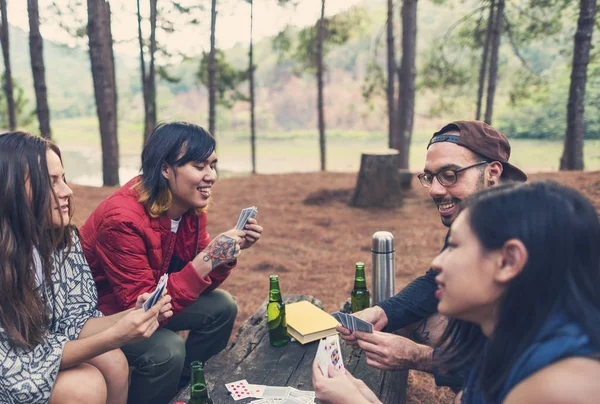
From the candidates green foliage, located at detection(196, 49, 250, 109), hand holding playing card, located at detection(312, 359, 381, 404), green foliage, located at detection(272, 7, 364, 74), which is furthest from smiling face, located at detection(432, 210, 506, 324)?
green foliage, located at detection(196, 49, 250, 109)

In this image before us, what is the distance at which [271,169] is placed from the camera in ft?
78.4

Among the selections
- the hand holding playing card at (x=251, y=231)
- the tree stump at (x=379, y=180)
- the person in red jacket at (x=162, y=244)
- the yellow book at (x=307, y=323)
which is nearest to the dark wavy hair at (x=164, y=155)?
the person in red jacket at (x=162, y=244)

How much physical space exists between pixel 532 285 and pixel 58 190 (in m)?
2.04

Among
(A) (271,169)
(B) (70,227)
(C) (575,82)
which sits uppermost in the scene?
(C) (575,82)

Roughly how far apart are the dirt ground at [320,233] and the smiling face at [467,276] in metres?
2.18

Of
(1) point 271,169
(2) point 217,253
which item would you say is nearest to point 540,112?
(1) point 271,169

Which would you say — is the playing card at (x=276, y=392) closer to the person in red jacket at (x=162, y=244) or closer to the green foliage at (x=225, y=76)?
the person in red jacket at (x=162, y=244)

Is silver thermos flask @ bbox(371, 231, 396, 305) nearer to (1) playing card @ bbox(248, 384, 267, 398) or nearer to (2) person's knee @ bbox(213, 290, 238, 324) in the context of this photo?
(2) person's knee @ bbox(213, 290, 238, 324)

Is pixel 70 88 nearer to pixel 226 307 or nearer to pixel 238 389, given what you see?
pixel 226 307

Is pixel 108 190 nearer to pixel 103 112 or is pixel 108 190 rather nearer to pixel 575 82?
pixel 103 112

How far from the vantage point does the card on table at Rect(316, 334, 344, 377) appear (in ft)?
6.29

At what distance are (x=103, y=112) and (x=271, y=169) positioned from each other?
12832 millimetres

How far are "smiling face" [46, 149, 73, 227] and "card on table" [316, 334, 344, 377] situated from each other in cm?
133

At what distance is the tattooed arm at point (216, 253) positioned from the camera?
2.88m
